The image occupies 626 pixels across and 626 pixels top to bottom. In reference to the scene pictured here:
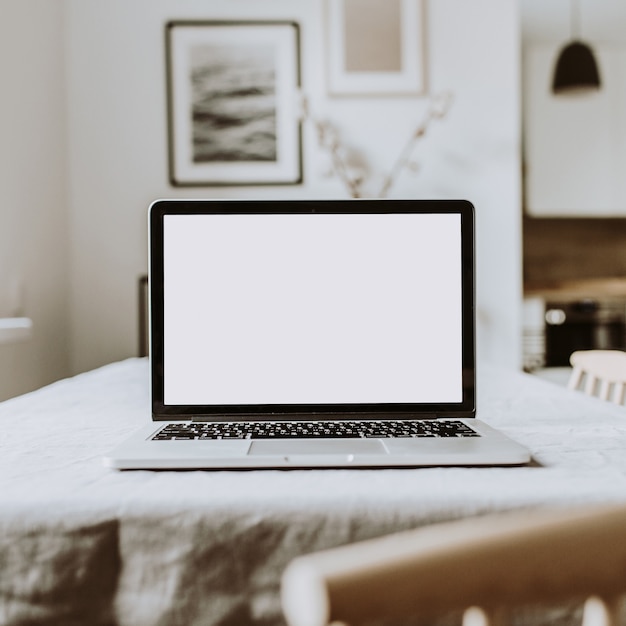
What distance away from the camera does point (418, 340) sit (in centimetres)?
74

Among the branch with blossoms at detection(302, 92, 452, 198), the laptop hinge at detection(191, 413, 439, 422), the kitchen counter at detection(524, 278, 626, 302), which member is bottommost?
the laptop hinge at detection(191, 413, 439, 422)

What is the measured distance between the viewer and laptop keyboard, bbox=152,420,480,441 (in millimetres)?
658

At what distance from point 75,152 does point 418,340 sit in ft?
7.19

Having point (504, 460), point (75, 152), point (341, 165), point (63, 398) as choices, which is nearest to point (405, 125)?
point (341, 165)

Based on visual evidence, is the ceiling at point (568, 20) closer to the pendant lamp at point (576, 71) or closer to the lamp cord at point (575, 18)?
the lamp cord at point (575, 18)

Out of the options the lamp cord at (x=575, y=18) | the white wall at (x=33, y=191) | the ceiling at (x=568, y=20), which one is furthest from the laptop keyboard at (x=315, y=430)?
the lamp cord at (x=575, y=18)

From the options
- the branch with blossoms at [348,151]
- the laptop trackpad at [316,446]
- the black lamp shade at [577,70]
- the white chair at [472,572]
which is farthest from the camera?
the black lamp shade at [577,70]

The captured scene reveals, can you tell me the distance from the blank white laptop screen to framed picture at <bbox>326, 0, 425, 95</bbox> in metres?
1.96

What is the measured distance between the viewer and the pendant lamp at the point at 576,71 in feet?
9.30

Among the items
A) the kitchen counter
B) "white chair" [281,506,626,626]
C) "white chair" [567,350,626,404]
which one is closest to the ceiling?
the kitchen counter

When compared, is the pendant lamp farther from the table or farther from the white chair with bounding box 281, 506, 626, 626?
the white chair with bounding box 281, 506, 626, 626

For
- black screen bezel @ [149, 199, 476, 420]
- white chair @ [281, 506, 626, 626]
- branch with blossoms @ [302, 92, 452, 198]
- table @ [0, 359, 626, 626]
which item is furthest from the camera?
branch with blossoms @ [302, 92, 452, 198]

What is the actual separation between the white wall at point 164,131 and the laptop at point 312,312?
1.83 meters

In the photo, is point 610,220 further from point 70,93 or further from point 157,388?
point 157,388
